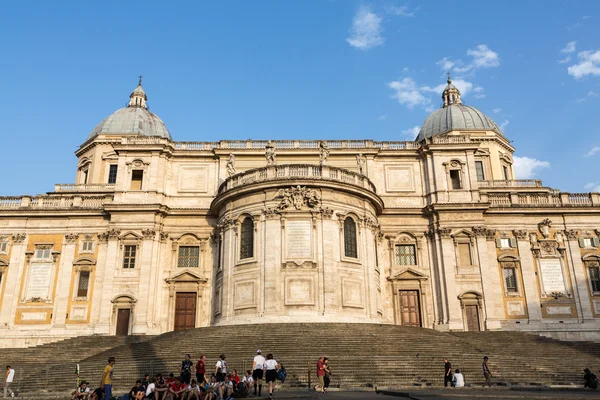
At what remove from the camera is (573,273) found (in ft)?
113

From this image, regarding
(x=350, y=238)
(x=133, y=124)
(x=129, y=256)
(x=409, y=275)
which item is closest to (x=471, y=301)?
(x=409, y=275)

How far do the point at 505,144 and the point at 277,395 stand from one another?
Answer: 38110 millimetres

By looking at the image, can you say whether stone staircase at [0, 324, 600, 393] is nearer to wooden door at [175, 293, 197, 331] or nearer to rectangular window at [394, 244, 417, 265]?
wooden door at [175, 293, 197, 331]

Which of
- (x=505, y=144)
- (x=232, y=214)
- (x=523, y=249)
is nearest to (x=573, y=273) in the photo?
(x=523, y=249)

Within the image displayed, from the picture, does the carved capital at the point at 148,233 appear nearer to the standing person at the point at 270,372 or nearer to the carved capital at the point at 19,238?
the carved capital at the point at 19,238

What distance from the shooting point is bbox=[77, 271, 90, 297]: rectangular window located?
1326 inches

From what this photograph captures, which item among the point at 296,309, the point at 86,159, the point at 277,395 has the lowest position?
the point at 277,395

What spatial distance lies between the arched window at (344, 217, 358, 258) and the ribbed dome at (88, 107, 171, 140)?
22.7m

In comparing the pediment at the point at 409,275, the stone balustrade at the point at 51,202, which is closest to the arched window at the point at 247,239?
the pediment at the point at 409,275

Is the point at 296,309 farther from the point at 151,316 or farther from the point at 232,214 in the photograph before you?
the point at 151,316

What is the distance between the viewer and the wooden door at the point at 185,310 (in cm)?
3344

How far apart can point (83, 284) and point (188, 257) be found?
703 cm

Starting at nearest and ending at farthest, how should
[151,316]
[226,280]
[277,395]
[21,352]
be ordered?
[277,395]
[21,352]
[226,280]
[151,316]

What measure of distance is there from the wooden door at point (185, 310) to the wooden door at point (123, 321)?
305cm
